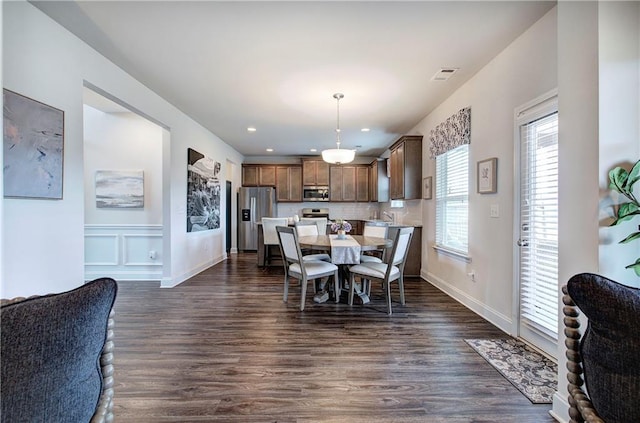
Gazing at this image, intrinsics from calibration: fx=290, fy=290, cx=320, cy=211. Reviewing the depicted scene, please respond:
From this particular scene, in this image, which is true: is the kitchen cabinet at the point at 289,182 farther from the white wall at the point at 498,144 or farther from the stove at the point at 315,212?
the white wall at the point at 498,144

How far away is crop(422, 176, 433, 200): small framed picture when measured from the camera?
4426mm

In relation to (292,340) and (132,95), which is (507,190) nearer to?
(292,340)

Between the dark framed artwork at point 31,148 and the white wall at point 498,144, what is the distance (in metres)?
3.78

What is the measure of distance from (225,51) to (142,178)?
2.86 m

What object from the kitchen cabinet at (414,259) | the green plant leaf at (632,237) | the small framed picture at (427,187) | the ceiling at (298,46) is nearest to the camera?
the green plant leaf at (632,237)

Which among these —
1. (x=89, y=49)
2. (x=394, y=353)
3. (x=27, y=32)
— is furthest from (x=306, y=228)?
(x=27, y=32)

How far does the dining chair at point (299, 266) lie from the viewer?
325cm

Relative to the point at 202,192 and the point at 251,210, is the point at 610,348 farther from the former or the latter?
the point at 251,210

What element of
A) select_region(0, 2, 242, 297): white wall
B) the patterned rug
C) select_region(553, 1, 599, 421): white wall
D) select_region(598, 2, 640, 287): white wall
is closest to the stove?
select_region(0, 2, 242, 297): white wall

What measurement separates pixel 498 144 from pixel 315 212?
18.1 feet

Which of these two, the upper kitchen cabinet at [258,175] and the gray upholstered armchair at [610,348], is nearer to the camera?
the gray upholstered armchair at [610,348]

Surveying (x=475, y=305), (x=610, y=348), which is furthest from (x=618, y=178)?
(x=475, y=305)

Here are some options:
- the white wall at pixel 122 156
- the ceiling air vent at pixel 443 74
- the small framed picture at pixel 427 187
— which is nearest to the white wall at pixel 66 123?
the white wall at pixel 122 156

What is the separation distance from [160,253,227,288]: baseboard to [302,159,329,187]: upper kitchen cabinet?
294cm
